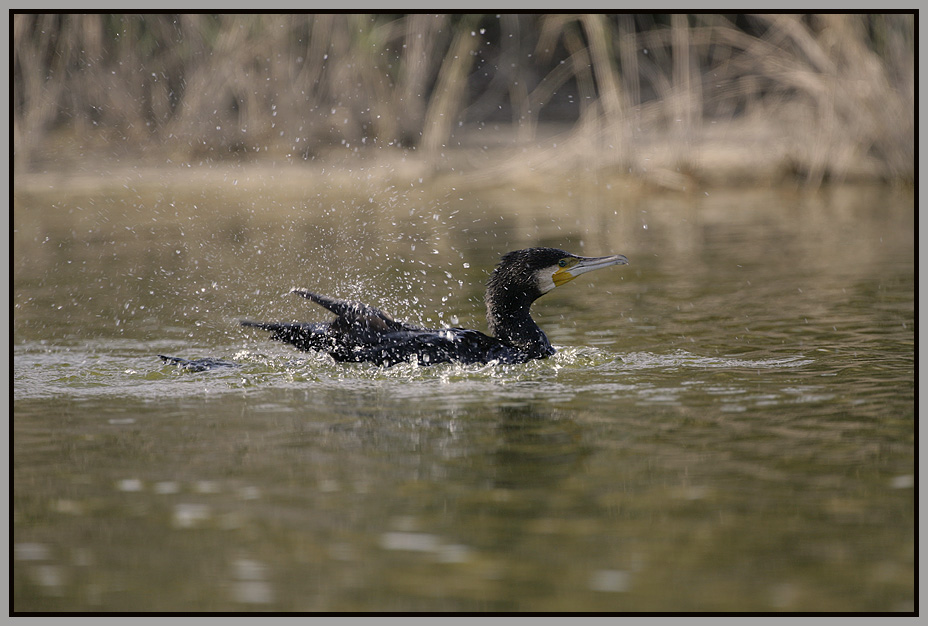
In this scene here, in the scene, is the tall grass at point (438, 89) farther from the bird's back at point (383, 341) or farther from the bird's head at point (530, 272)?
the bird's back at point (383, 341)

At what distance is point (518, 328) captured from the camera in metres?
6.85

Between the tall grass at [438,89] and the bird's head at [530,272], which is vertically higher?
the tall grass at [438,89]

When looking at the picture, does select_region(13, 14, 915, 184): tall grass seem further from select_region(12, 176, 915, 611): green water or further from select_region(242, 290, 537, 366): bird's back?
select_region(242, 290, 537, 366): bird's back

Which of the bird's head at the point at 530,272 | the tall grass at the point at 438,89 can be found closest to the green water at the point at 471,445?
the bird's head at the point at 530,272

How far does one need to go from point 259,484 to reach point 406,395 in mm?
1566

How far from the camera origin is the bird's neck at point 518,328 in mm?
6766

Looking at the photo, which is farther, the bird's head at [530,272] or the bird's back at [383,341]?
the bird's head at [530,272]

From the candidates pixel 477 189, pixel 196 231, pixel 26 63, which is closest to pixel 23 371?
pixel 196 231

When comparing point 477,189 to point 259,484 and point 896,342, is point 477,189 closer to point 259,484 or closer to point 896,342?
point 896,342

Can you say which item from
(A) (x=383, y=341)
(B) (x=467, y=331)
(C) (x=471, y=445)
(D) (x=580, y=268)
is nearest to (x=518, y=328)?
(B) (x=467, y=331)

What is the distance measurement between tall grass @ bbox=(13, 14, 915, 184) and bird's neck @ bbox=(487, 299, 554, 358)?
751cm

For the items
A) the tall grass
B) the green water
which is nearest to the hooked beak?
the green water

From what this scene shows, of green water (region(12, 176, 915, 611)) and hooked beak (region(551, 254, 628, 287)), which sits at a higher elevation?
hooked beak (region(551, 254, 628, 287))

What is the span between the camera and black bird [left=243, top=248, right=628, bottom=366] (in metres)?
6.59
